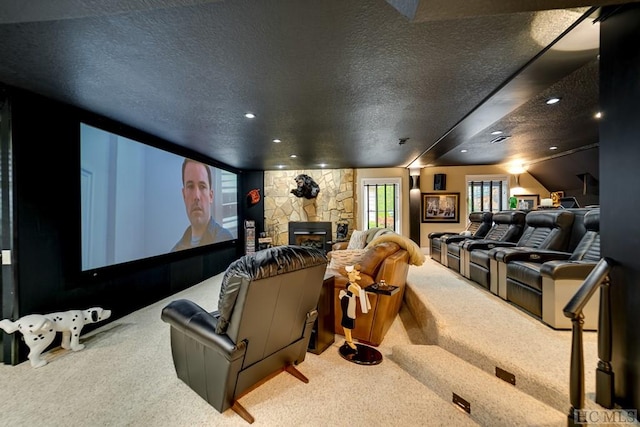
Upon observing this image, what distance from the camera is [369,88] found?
2629 mm

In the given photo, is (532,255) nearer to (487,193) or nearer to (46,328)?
(487,193)

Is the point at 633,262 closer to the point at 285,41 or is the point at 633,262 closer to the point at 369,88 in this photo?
the point at 369,88

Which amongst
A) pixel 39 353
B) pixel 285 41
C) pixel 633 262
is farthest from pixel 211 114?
pixel 633 262

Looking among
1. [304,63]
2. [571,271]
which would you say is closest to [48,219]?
[304,63]

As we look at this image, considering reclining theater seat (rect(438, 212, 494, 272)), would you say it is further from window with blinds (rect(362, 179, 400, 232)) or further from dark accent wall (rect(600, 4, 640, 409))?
dark accent wall (rect(600, 4, 640, 409))

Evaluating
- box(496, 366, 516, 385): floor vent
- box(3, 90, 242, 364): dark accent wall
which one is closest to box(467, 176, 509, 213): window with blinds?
box(496, 366, 516, 385): floor vent

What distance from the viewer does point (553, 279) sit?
8.70ft

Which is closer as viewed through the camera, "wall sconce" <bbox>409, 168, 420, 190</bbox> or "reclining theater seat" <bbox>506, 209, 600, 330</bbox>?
"reclining theater seat" <bbox>506, 209, 600, 330</bbox>

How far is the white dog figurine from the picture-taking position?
240 centimetres

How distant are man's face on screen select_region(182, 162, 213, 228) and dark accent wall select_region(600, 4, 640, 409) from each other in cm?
522

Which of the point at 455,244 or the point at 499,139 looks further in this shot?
the point at 455,244

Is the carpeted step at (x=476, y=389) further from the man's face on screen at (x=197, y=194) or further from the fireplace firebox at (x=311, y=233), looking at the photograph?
the fireplace firebox at (x=311, y=233)

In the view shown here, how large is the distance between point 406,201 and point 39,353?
7338 mm

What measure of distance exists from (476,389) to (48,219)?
4.17 metres
